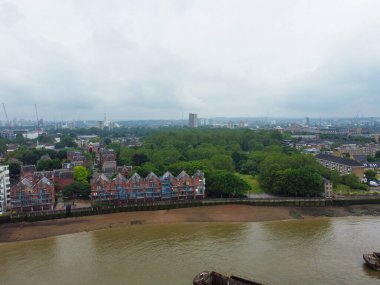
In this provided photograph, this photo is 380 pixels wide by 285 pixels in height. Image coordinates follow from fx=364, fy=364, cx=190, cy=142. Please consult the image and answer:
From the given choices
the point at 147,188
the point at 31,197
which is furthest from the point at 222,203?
the point at 31,197

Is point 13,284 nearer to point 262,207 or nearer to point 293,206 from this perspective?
point 262,207

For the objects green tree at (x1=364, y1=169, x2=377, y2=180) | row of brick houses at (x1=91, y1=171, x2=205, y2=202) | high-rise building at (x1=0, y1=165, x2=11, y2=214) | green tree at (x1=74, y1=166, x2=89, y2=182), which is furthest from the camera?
green tree at (x1=364, y1=169, x2=377, y2=180)

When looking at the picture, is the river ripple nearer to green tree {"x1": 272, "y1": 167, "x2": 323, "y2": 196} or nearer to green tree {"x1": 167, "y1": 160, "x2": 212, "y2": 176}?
green tree {"x1": 272, "y1": 167, "x2": 323, "y2": 196}

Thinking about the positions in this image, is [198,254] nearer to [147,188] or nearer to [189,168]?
[147,188]

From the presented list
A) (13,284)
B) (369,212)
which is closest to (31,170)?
(13,284)

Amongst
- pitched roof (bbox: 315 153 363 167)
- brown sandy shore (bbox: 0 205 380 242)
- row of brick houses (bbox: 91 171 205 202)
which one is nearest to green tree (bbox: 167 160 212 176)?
row of brick houses (bbox: 91 171 205 202)

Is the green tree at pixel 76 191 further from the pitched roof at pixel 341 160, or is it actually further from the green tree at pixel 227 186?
the pitched roof at pixel 341 160

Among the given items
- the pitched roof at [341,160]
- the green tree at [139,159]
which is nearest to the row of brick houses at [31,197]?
the green tree at [139,159]
